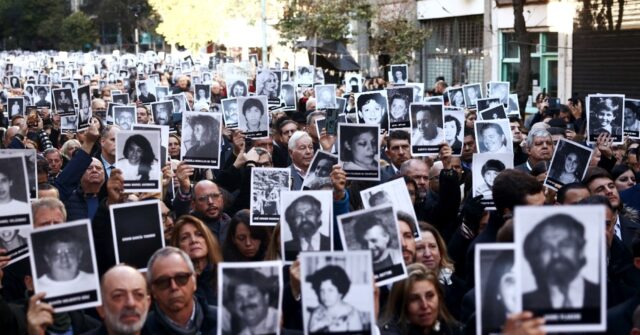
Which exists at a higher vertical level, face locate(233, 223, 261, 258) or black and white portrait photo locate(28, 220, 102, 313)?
black and white portrait photo locate(28, 220, 102, 313)

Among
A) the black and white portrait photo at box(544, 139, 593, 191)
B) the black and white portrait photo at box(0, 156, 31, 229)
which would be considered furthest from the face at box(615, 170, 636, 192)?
the black and white portrait photo at box(0, 156, 31, 229)

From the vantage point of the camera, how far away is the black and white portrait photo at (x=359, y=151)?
9.50 metres

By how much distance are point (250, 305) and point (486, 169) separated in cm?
457

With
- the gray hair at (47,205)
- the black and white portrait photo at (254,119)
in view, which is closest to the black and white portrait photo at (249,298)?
the gray hair at (47,205)

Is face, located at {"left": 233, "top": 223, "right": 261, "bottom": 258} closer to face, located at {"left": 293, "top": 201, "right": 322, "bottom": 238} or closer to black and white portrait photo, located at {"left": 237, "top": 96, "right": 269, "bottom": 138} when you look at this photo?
face, located at {"left": 293, "top": 201, "right": 322, "bottom": 238}

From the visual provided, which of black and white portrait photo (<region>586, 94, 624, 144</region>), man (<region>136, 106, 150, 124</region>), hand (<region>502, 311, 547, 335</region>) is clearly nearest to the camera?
hand (<region>502, 311, 547, 335</region>)

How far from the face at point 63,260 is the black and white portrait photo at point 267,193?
2.54 m

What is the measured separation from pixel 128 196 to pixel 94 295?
3889 millimetres

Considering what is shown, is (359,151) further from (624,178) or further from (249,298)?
(249,298)

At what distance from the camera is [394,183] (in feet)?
26.6

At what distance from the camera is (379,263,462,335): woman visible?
20.6 feet

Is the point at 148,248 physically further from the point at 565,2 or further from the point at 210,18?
the point at 210,18

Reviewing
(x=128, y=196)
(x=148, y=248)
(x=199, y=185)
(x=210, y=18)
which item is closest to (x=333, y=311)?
(x=148, y=248)

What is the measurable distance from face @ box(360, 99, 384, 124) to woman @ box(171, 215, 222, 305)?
7.11 metres
